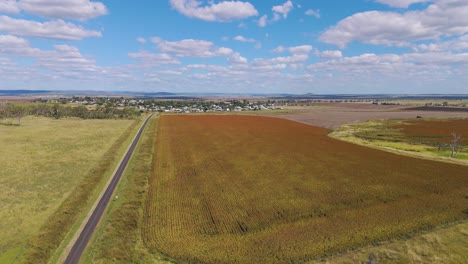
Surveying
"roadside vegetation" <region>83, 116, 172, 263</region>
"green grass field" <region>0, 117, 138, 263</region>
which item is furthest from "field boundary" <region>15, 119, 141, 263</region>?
"roadside vegetation" <region>83, 116, 172, 263</region>

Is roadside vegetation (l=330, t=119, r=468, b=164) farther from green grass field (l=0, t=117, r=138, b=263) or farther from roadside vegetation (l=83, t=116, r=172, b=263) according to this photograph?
green grass field (l=0, t=117, r=138, b=263)

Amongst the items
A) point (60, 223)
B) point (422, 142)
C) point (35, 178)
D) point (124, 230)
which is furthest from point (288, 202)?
point (422, 142)

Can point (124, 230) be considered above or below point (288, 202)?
below

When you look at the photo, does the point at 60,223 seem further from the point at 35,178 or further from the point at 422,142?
the point at 422,142

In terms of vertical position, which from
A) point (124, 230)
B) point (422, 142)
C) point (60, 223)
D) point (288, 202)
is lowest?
point (124, 230)

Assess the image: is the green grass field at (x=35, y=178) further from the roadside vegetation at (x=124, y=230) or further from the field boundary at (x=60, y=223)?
the roadside vegetation at (x=124, y=230)

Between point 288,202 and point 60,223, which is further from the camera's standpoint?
point 288,202

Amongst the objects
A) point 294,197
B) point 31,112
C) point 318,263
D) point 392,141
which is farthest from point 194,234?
point 31,112
